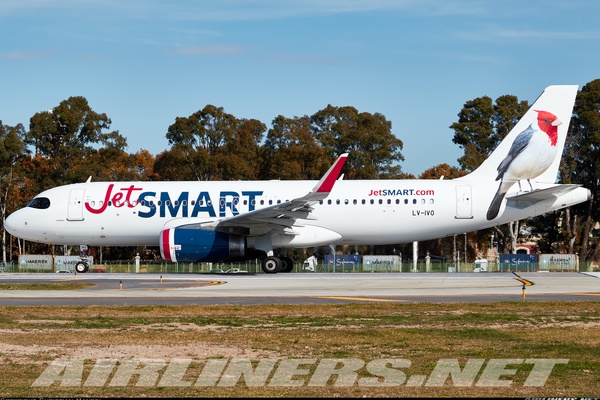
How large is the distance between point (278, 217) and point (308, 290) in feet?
29.3

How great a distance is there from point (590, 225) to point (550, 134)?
31.8 meters

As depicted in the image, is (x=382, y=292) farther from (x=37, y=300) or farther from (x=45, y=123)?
(x=45, y=123)

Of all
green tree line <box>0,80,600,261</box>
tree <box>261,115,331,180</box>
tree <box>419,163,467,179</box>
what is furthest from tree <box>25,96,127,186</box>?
tree <box>419,163,467,179</box>

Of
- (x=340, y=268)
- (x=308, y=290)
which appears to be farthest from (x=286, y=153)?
(x=308, y=290)

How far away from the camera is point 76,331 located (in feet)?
59.7

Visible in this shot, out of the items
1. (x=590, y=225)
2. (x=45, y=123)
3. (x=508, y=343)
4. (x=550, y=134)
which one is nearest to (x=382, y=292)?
(x=508, y=343)

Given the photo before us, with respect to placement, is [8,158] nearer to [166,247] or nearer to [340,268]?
[340,268]

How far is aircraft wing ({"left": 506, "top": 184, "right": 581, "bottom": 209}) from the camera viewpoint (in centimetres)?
3697

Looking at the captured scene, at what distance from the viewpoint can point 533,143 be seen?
3956 cm

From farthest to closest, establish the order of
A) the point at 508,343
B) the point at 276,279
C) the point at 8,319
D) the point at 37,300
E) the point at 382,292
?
the point at 276,279, the point at 382,292, the point at 37,300, the point at 8,319, the point at 508,343

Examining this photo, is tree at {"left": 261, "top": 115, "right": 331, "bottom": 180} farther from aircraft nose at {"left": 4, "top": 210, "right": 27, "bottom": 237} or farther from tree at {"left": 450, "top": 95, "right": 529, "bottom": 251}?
aircraft nose at {"left": 4, "top": 210, "right": 27, "bottom": 237}

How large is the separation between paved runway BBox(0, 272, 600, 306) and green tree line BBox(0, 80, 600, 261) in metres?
36.6

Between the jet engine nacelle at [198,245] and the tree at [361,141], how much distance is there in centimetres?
4139

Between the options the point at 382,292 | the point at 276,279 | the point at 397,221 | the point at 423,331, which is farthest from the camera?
the point at 397,221
